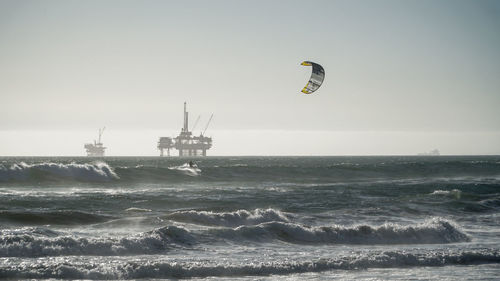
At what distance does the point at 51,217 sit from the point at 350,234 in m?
10.4

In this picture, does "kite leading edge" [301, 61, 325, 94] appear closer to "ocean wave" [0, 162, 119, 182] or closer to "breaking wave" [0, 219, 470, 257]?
"breaking wave" [0, 219, 470, 257]

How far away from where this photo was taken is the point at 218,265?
A: 13.4 meters

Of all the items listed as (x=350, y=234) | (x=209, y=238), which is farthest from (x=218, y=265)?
(x=350, y=234)

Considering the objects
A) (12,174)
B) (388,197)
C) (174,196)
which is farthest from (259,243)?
(12,174)

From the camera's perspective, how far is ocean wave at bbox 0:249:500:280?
1254cm

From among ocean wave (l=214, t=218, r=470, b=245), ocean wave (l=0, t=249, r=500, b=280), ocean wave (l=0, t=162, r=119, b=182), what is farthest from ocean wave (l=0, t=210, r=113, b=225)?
ocean wave (l=0, t=162, r=119, b=182)

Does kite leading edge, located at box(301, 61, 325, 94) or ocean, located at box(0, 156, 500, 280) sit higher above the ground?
kite leading edge, located at box(301, 61, 325, 94)

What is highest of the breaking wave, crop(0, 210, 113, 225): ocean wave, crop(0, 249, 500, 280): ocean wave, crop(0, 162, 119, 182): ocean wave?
crop(0, 162, 119, 182): ocean wave

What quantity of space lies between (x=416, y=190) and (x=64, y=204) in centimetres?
2083

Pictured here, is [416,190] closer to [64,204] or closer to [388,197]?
[388,197]

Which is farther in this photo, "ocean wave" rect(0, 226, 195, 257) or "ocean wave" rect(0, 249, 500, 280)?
"ocean wave" rect(0, 226, 195, 257)

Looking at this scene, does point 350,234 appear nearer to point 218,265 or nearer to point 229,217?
point 229,217

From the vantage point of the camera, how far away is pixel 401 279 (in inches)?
495

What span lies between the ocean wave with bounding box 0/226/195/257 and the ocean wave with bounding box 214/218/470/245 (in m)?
2.36
